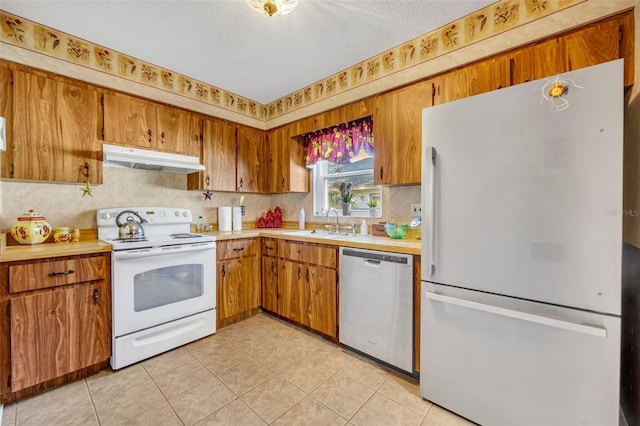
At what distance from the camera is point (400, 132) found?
218 cm

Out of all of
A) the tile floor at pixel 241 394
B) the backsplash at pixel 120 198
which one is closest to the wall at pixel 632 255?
the tile floor at pixel 241 394

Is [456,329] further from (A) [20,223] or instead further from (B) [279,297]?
(A) [20,223]

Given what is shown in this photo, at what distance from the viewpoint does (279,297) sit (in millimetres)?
2783

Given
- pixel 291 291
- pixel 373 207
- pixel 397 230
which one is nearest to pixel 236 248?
pixel 291 291

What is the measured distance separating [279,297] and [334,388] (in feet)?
3.86

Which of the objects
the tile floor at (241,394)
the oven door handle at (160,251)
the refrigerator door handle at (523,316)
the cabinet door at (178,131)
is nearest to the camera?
the refrigerator door handle at (523,316)

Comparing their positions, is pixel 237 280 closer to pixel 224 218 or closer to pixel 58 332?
pixel 224 218

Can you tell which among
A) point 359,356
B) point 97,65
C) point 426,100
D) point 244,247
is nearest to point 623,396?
point 359,356

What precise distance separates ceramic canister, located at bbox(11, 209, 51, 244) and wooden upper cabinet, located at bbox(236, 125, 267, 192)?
1650mm

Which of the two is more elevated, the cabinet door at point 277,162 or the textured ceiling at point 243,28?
the textured ceiling at point 243,28

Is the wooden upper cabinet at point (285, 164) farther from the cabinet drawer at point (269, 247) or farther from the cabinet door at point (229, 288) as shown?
the cabinet door at point (229, 288)

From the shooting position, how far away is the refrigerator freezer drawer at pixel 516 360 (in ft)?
3.71

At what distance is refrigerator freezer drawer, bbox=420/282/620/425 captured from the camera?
1.13 meters

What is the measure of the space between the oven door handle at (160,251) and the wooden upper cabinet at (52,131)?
754mm
